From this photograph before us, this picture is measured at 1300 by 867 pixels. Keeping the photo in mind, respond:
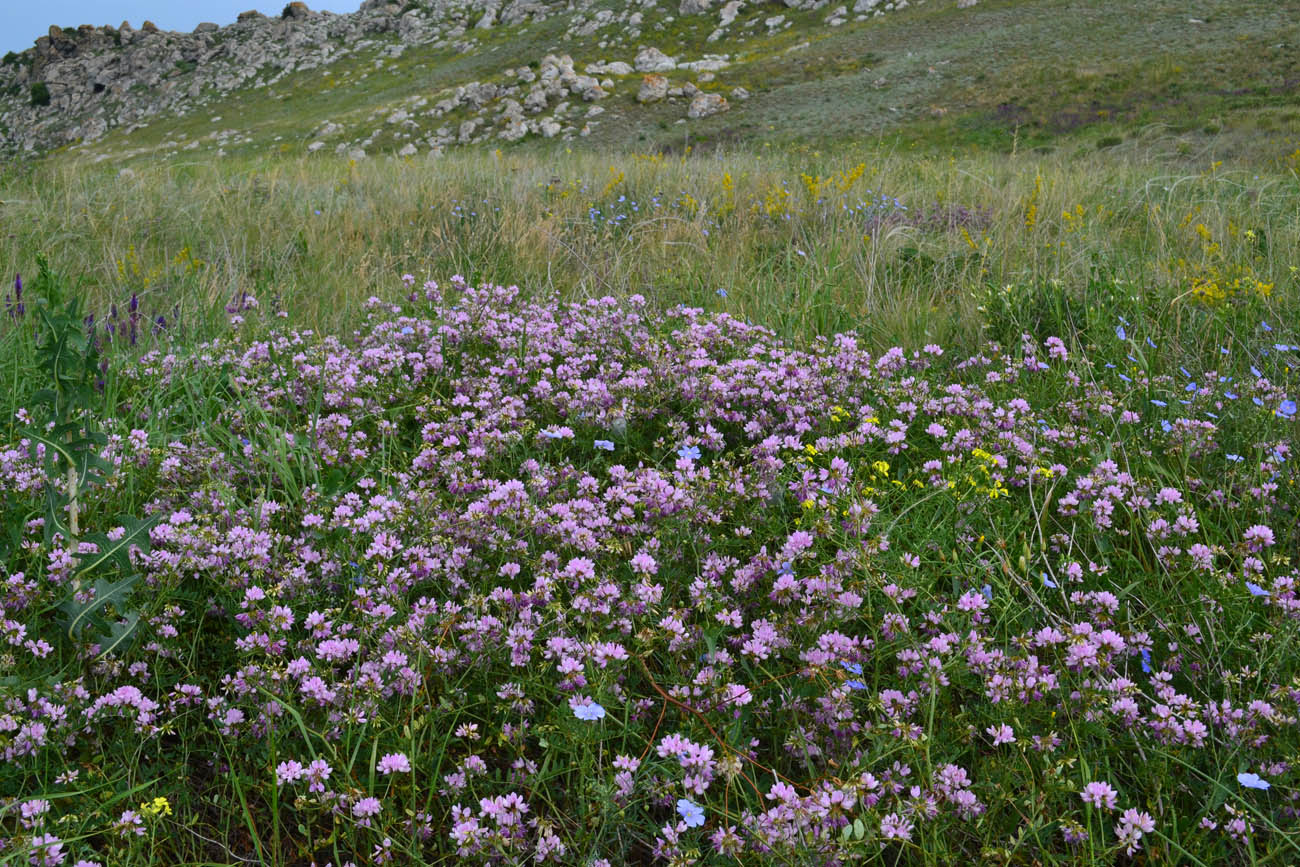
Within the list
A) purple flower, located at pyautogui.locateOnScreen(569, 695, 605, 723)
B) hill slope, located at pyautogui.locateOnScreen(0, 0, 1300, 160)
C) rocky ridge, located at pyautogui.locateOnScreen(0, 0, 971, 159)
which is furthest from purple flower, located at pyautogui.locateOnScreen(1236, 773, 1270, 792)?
rocky ridge, located at pyautogui.locateOnScreen(0, 0, 971, 159)

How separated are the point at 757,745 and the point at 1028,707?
611mm

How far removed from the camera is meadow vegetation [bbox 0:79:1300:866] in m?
1.64

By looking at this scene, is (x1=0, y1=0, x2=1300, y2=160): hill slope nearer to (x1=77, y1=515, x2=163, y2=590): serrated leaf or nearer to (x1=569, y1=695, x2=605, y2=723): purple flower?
(x1=569, y1=695, x2=605, y2=723): purple flower

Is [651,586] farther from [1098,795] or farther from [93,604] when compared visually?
[93,604]

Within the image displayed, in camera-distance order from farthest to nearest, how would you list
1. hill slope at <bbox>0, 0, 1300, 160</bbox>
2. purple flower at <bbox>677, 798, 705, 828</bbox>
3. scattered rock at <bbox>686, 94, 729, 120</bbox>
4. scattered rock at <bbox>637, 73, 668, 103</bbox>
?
scattered rock at <bbox>637, 73, 668, 103</bbox> → scattered rock at <bbox>686, 94, 729, 120</bbox> → hill slope at <bbox>0, 0, 1300, 160</bbox> → purple flower at <bbox>677, 798, 705, 828</bbox>

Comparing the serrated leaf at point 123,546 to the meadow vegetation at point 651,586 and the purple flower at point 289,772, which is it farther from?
the purple flower at point 289,772

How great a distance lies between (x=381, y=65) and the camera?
69.2 meters

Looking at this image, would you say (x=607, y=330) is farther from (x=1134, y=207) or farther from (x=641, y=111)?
(x=641, y=111)

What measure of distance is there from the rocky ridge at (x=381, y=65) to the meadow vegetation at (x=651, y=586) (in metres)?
33.5

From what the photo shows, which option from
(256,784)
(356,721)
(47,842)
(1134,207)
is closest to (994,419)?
(356,721)

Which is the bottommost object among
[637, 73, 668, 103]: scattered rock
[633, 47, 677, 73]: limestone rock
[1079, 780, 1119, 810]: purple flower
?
[1079, 780, 1119, 810]: purple flower

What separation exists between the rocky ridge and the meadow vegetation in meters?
33.5

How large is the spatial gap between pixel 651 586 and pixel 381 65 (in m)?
78.3

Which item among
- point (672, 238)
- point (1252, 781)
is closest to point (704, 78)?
point (672, 238)
